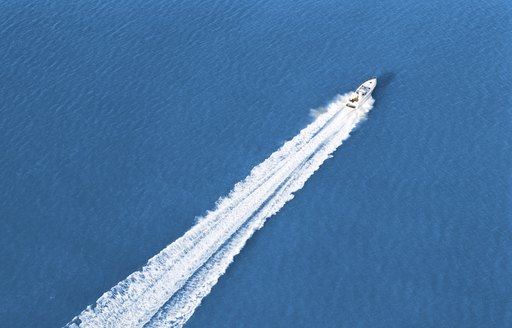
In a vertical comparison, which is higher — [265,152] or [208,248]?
[265,152]

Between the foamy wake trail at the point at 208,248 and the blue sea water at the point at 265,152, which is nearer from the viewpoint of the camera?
the foamy wake trail at the point at 208,248

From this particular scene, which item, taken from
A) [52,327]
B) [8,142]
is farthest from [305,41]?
[52,327]

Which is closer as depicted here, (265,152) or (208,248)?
(208,248)

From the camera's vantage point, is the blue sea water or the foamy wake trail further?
the blue sea water

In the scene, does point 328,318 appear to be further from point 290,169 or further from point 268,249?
point 290,169
